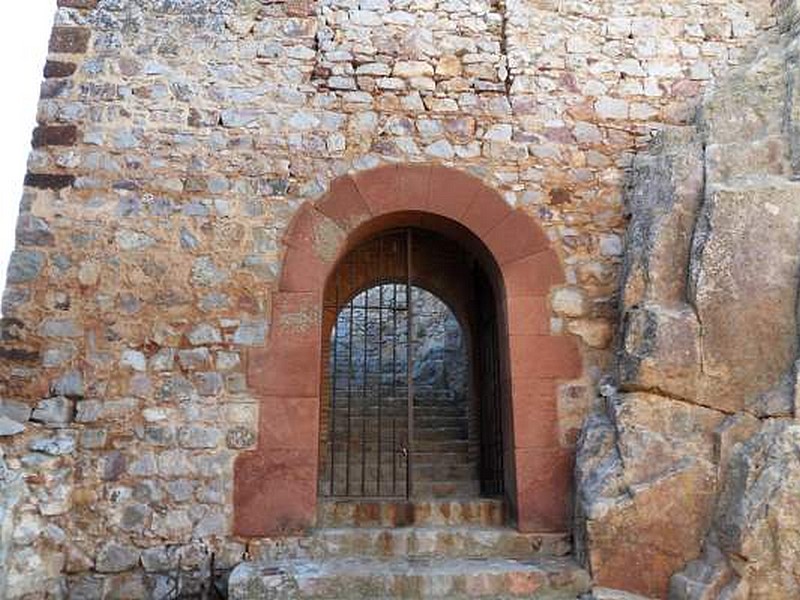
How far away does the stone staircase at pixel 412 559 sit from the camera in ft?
11.3

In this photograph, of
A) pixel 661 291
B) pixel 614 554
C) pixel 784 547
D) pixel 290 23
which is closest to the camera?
pixel 784 547

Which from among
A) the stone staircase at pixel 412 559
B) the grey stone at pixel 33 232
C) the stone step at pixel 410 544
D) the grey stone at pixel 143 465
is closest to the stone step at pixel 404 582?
the stone staircase at pixel 412 559

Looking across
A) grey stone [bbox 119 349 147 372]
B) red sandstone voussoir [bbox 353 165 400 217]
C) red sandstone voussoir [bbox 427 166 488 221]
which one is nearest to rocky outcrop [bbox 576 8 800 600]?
red sandstone voussoir [bbox 427 166 488 221]

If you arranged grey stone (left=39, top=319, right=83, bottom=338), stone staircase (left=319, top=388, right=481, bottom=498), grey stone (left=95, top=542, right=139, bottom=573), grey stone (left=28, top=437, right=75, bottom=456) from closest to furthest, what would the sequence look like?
1. grey stone (left=95, top=542, right=139, bottom=573)
2. grey stone (left=28, top=437, right=75, bottom=456)
3. grey stone (left=39, top=319, right=83, bottom=338)
4. stone staircase (left=319, top=388, right=481, bottom=498)

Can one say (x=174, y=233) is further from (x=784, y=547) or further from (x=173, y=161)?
(x=784, y=547)

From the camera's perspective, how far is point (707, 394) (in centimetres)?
356

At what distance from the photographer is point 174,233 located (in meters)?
4.28

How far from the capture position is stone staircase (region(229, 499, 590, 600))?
3.44 metres

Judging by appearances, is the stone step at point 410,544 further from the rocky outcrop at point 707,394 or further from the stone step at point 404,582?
the rocky outcrop at point 707,394

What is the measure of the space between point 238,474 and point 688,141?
135 inches

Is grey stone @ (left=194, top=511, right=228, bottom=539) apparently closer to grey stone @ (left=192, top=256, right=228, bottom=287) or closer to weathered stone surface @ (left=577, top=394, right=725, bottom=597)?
grey stone @ (left=192, top=256, right=228, bottom=287)

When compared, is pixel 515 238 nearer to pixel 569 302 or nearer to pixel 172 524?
pixel 569 302

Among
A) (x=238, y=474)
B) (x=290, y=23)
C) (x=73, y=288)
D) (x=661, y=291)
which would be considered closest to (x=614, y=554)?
(x=661, y=291)

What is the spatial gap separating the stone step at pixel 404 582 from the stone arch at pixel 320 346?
1.34 ft
